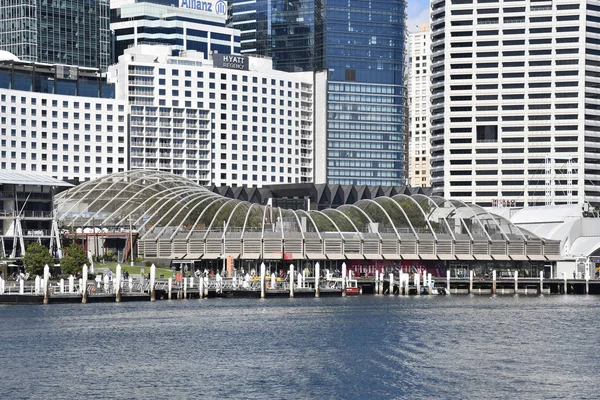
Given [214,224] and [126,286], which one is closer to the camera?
[126,286]

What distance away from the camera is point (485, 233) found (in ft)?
591

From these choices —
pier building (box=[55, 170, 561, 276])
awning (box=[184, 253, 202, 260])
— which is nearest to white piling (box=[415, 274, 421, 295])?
pier building (box=[55, 170, 561, 276])

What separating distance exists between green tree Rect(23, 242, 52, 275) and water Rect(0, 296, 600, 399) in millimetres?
17340

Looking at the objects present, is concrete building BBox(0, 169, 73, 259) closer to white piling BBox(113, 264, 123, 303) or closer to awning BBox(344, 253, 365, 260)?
white piling BBox(113, 264, 123, 303)

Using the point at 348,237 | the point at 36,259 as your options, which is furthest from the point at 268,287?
the point at 36,259

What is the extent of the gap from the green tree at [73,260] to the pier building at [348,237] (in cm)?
1945

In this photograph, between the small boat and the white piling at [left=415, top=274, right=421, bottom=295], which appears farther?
the white piling at [left=415, top=274, right=421, bottom=295]

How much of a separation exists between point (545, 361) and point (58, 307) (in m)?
58.0

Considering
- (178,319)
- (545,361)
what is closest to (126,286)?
(178,319)

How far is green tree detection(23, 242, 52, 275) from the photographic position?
6073 inches

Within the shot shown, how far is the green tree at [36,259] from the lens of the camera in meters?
154

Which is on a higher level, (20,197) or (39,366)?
(20,197)

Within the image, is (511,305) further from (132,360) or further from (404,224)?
(132,360)

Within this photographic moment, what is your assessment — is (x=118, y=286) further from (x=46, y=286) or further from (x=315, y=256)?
(x=315, y=256)
